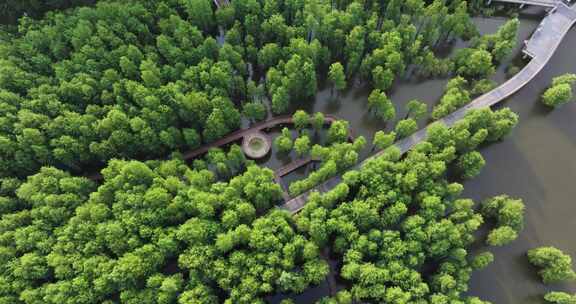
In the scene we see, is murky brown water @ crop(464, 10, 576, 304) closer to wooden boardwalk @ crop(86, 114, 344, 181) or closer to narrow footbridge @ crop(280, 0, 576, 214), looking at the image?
narrow footbridge @ crop(280, 0, 576, 214)

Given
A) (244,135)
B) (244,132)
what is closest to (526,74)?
(244,132)

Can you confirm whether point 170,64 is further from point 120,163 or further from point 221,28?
point 120,163

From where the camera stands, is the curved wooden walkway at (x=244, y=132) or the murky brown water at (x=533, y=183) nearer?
the murky brown water at (x=533, y=183)

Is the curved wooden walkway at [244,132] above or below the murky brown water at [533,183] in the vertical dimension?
above

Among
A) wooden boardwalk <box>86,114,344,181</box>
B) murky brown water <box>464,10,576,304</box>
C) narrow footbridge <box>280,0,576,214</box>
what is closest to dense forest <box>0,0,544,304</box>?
wooden boardwalk <box>86,114,344,181</box>

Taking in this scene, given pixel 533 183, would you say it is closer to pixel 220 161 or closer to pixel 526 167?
pixel 526 167

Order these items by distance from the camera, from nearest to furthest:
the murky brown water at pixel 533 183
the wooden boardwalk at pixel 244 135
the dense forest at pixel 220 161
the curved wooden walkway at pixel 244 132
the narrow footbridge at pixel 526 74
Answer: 1. the dense forest at pixel 220 161
2. the murky brown water at pixel 533 183
3. the narrow footbridge at pixel 526 74
4. the wooden boardwalk at pixel 244 135
5. the curved wooden walkway at pixel 244 132

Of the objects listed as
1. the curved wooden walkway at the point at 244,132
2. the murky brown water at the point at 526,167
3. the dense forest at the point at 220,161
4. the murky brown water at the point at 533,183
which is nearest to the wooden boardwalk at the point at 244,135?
the curved wooden walkway at the point at 244,132

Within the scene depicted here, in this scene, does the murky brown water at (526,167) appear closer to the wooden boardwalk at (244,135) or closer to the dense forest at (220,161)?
the wooden boardwalk at (244,135)
